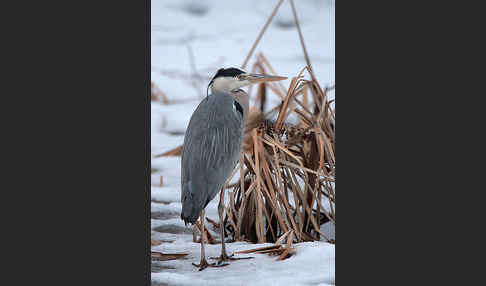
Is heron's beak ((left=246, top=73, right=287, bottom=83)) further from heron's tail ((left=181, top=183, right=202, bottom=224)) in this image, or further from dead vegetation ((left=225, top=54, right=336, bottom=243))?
heron's tail ((left=181, top=183, right=202, bottom=224))

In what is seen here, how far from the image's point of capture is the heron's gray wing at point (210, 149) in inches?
104

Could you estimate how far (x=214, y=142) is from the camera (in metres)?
2.77

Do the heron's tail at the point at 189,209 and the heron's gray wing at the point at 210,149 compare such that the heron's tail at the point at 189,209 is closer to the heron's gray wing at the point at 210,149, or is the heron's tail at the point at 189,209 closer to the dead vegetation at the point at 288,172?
the heron's gray wing at the point at 210,149

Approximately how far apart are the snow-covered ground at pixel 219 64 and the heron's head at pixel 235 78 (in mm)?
207

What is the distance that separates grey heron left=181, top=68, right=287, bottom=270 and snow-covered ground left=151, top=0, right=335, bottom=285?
0.62ft

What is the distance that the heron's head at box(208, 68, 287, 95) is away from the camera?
288 centimetres

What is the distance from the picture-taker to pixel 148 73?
2.83 m

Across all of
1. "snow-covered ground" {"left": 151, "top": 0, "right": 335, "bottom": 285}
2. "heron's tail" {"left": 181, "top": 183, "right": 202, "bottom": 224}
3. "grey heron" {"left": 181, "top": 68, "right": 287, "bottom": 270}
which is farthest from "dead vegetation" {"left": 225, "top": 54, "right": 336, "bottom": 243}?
"heron's tail" {"left": 181, "top": 183, "right": 202, "bottom": 224}

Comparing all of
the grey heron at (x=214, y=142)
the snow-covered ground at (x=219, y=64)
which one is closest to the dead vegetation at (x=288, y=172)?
the snow-covered ground at (x=219, y=64)

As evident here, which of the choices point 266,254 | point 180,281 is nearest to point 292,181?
point 266,254

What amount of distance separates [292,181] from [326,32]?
0.89 m

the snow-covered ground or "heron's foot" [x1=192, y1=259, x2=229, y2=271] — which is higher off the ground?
the snow-covered ground

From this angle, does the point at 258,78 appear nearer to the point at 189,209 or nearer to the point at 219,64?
the point at 219,64

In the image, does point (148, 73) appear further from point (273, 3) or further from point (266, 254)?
point (266, 254)
